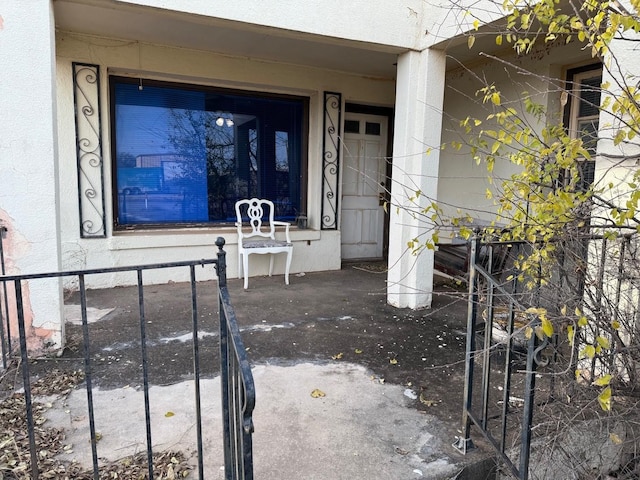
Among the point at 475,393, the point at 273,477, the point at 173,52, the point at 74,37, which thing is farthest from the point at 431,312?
the point at 74,37

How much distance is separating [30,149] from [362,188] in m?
4.19

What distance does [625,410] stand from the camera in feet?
5.64

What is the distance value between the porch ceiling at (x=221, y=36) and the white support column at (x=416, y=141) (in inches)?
11.9

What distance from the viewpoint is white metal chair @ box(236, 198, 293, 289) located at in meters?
4.73

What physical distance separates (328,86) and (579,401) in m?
4.58

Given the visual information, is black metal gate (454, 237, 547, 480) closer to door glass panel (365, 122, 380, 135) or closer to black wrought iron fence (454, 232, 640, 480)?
black wrought iron fence (454, 232, 640, 480)

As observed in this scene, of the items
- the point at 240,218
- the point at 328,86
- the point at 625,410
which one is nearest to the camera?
the point at 625,410

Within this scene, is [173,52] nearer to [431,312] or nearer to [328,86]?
[328,86]

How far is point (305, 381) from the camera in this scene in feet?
8.63

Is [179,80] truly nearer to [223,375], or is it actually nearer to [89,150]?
[89,150]

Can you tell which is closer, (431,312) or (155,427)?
(155,427)

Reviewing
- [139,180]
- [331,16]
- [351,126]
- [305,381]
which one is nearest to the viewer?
[305,381]

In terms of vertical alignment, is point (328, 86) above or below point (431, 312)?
above

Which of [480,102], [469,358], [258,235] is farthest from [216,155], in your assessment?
[469,358]
